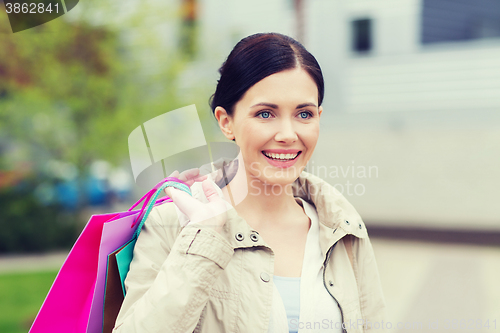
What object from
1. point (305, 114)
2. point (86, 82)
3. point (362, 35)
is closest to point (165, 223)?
point (305, 114)

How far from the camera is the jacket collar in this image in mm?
1420

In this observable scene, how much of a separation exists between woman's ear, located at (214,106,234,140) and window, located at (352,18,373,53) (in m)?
7.23

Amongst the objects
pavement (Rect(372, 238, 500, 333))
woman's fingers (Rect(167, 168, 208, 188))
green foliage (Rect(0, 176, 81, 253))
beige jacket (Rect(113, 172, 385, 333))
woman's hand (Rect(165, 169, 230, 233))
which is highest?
woman's fingers (Rect(167, 168, 208, 188))

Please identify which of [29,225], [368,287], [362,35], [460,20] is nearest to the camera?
[368,287]

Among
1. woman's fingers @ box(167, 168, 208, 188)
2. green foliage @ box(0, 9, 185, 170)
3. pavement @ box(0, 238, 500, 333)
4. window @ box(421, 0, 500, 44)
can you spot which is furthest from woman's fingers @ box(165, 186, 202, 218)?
window @ box(421, 0, 500, 44)

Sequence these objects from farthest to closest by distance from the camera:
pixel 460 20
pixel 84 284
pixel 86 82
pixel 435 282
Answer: pixel 460 20 < pixel 86 82 < pixel 435 282 < pixel 84 284

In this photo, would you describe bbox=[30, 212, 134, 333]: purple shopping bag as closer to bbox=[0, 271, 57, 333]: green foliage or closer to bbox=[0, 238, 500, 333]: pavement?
bbox=[0, 238, 500, 333]: pavement

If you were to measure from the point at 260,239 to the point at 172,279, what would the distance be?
14.0 inches

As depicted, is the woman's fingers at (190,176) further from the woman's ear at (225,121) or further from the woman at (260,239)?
the woman's ear at (225,121)

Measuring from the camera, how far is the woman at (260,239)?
1.23 metres

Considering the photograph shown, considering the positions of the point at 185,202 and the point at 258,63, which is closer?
the point at 185,202

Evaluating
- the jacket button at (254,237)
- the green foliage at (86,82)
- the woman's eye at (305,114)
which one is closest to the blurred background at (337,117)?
the green foliage at (86,82)

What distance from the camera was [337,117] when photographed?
800cm

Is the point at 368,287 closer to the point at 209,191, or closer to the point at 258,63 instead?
the point at 209,191
